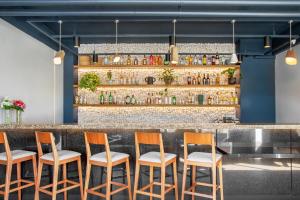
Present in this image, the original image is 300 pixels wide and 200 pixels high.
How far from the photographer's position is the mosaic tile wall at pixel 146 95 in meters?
5.66

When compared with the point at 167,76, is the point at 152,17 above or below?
above

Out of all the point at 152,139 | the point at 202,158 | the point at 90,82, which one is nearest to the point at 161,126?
the point at 152,139

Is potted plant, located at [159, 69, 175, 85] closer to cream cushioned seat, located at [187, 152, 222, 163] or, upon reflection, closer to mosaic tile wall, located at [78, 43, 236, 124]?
mosaic tile wall, located at [78, 43, 236, 124]

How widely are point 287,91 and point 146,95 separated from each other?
11.4 ft

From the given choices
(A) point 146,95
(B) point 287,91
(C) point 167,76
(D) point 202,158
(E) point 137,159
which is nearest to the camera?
(D) point 202,158

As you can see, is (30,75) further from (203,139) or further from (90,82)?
(203,139)

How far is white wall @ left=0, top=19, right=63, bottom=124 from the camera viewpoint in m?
4.25

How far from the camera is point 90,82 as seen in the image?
5.27 metres


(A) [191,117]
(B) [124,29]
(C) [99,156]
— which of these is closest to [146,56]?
(B) [124,29]

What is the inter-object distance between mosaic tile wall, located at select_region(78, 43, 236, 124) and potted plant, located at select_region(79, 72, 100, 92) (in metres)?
0.31

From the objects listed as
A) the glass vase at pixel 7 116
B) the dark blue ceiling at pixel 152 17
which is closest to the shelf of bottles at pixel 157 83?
the dark blue ceiling at pixel 152 17

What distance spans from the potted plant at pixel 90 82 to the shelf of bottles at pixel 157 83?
0.53 feet

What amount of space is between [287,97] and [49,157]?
5.59 m

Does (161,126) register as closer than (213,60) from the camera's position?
Yes
